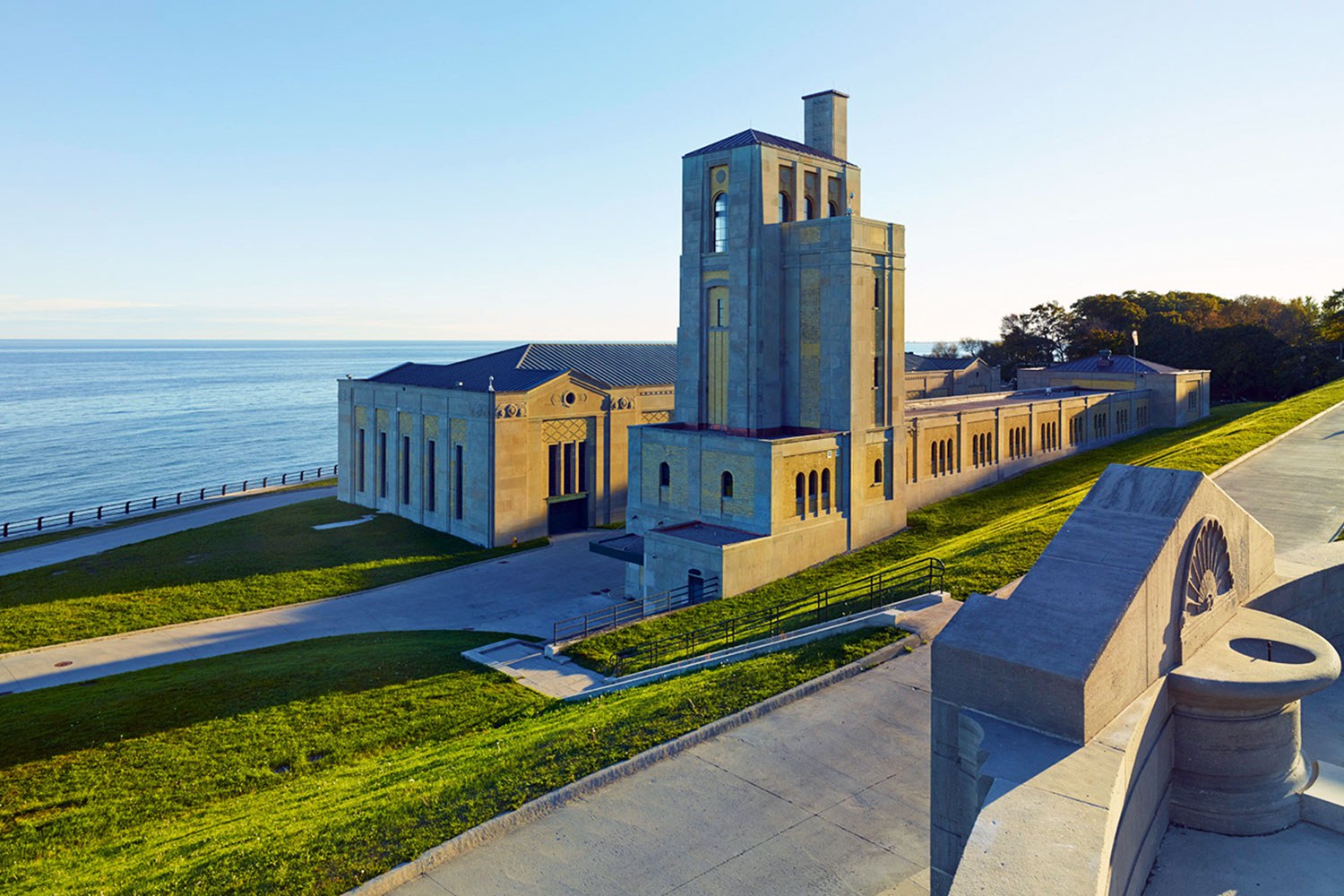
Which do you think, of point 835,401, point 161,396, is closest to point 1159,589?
point 835,401

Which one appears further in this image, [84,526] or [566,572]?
[84,526]

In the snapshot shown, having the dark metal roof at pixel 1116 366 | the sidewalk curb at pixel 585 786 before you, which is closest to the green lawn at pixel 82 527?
the sidewalk curb at pixel 585 786

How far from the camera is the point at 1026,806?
7.43 metres

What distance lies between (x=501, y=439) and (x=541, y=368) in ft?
28.7

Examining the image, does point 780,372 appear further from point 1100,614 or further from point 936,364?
point 936,364

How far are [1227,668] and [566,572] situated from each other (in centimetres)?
3318

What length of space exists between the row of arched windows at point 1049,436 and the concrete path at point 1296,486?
47.0 ft

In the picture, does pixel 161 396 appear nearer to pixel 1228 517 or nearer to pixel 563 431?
pixel 563 431

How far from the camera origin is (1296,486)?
28453 mm

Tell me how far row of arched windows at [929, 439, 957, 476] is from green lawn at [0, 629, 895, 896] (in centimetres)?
2572

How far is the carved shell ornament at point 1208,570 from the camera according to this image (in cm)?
969

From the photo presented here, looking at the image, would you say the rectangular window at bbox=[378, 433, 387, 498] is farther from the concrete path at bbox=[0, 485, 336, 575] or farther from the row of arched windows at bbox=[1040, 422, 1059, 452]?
Answer: the row of arched windows at bbox=[1040, 422, 1059, 452]

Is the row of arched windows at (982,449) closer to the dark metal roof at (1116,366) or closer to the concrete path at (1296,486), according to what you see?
the concrete path at (1296,486)

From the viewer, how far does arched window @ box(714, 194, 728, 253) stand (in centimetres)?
3816
